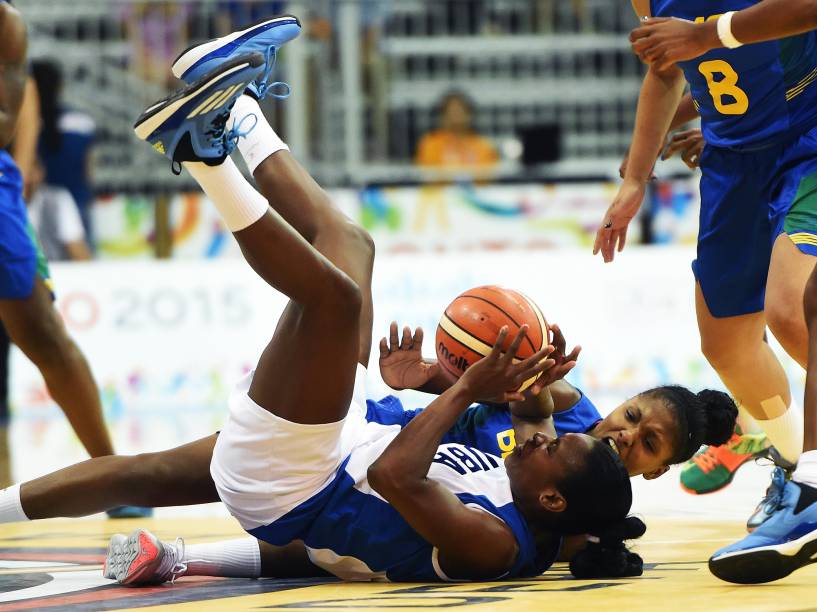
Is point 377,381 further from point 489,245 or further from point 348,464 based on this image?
point 348,464

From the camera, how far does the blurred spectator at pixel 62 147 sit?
11.4 m

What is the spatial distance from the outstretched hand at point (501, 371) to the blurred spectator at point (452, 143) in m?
9.26

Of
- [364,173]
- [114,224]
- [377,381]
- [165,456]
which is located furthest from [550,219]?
[165,456]

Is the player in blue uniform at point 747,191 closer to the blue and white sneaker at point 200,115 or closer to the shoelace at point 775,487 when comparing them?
the shoelace at point 775,487

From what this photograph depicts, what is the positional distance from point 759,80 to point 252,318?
6336 mm

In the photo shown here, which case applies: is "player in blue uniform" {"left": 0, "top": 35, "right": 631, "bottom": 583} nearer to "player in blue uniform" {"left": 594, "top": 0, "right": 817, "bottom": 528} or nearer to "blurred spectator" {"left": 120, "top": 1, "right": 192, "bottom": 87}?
"player in blue uniform" {"left": 594, "top": 0, "right": 817, "bottom": 528}

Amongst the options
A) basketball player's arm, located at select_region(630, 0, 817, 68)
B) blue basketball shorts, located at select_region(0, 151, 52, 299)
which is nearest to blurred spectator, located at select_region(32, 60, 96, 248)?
blue basketball shorts, located at select_region(0, 151, 52, 299)

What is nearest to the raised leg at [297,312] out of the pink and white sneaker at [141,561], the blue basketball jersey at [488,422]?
the pink and white sneaker at [141,561]

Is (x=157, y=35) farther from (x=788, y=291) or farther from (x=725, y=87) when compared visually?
(x=788, y=291)

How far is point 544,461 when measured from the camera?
12.0ft

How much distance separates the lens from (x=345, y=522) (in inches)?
146

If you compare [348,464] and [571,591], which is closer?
[571,591]

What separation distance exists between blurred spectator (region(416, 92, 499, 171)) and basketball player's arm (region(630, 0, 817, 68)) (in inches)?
346

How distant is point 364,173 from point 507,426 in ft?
27.6
